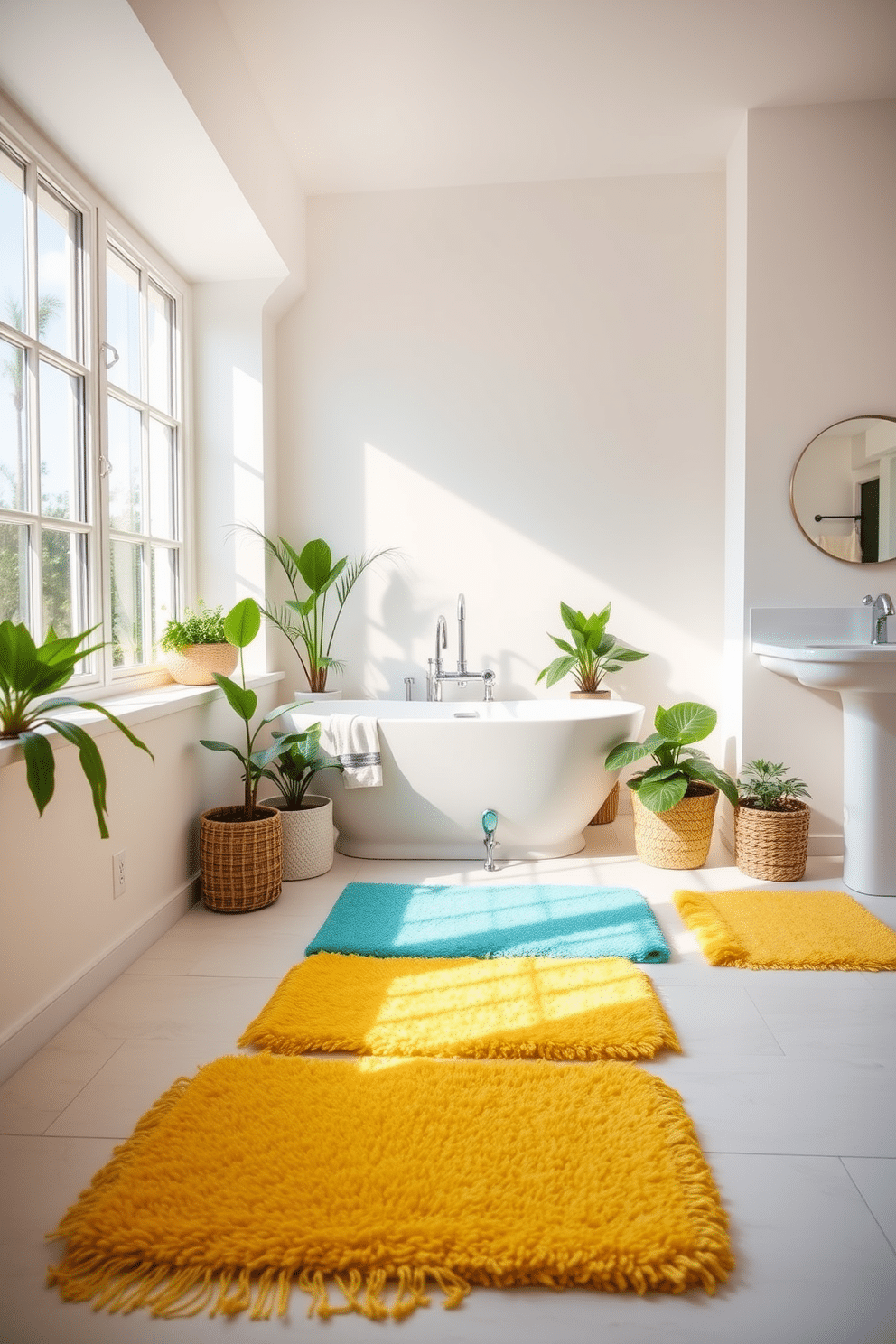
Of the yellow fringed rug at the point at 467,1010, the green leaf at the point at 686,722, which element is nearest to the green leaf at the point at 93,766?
the yellow fringed rug at the point at 467,1010

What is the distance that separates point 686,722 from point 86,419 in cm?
242

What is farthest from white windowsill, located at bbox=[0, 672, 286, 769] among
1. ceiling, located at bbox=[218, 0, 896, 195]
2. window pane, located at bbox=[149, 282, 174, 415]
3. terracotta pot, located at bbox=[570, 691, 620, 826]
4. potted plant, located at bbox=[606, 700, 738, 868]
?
ceiling, located at bbox=[218, 0, 896, 195]

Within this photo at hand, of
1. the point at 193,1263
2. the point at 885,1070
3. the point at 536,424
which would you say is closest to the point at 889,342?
the point at 536,424

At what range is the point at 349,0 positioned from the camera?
113 inches

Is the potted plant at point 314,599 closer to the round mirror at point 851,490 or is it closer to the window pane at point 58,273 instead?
the window pane at point 58,273

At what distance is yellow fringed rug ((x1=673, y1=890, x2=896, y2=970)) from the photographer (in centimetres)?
252

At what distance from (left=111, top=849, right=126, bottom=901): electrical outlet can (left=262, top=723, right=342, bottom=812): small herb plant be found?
2.55ft

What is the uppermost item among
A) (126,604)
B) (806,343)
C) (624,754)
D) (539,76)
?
(539,76)

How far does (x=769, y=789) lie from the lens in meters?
3.40

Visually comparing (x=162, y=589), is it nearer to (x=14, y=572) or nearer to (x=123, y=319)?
(x=123, y=319)

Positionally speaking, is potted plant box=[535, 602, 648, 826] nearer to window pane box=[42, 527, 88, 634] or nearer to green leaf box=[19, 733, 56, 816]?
window pane box=[42, 527, 88, 634]

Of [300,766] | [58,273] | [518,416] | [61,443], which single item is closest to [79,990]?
[300,766]

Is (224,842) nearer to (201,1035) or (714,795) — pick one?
(201,1035)

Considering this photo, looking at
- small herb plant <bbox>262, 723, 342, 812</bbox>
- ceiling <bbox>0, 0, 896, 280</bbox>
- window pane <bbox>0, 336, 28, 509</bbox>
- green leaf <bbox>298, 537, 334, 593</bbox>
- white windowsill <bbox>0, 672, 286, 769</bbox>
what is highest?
ceiling <bbox>0, 0, 896, 280</bbox>
